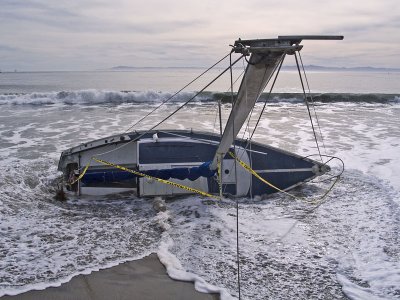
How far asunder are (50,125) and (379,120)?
671 inches

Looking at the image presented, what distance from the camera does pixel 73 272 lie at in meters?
5.88

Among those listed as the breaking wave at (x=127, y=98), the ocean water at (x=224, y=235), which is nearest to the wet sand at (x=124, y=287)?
the ocean water at (x=224, y=235)

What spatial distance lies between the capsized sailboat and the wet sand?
119 inches

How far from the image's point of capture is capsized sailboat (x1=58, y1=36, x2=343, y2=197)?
29.1 ft

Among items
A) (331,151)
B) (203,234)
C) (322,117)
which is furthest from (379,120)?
(203,234)

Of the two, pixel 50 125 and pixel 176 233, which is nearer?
pixel 176 233

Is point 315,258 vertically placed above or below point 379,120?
below

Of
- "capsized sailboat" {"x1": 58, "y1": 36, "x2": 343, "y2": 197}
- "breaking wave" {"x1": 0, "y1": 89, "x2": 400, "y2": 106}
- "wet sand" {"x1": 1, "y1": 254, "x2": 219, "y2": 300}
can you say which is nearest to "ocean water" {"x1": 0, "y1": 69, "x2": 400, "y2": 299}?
"wet sand" {"x1": 1, "y1": 254, "x2": 219, "y2": 300}

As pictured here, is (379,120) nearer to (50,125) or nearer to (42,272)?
(50,125)

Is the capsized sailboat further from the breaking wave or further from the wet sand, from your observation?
the breaking wave

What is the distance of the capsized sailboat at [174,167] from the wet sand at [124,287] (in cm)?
303

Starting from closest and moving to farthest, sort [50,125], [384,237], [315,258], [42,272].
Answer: [42,272] < [315,258] < [384,237] < [50,125]

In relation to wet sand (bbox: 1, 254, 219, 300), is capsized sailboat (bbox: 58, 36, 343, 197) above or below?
above

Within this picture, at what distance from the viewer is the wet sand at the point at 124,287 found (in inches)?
208
